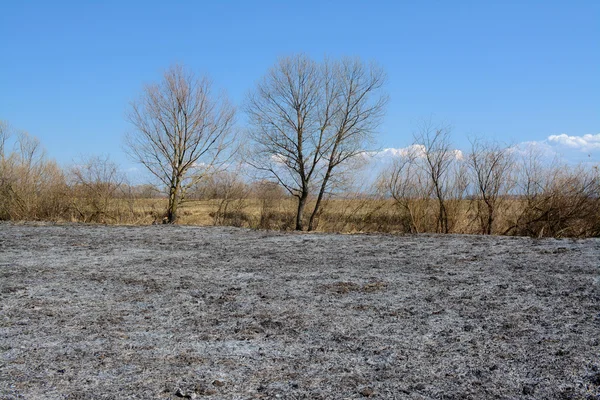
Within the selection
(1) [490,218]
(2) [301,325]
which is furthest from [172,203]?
(2) [301,325]

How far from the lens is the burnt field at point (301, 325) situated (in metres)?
3.44

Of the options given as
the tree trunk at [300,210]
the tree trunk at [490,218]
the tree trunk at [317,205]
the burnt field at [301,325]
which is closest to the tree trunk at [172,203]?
the tree trunk at [300,210]

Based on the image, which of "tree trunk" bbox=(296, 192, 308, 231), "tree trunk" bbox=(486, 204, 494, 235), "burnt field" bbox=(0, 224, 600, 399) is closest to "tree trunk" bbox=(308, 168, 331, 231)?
"tree trunk" bbox=(296, 192, 308, 231)

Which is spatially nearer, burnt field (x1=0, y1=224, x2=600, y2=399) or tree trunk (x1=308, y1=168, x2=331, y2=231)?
burnt field (x1=0, y1=224, x2=600, y2=399)

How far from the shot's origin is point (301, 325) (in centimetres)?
472

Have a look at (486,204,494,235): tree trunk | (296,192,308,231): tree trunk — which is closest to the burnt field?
(486,204,494,235): tree trunk

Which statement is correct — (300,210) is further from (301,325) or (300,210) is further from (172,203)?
(301,325)

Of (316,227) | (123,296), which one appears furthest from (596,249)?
(316,227)

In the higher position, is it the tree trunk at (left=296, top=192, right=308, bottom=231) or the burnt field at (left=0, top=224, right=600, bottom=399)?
the tree trunk at (left=296, top=192, right=308, bottom=231)

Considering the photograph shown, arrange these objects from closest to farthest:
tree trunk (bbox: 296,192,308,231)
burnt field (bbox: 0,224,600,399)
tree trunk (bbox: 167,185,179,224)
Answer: burnt field (bbox: 0,224,600,399) < tree trunk (bbox: 167,185,179,224) < tree trunk (bbox: 296,192,308,231)

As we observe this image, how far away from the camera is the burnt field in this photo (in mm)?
3441

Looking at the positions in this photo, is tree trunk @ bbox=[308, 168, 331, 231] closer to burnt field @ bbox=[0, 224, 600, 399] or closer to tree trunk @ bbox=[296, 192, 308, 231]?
tree trunk @ bbox=[296, 192, 308, 231]

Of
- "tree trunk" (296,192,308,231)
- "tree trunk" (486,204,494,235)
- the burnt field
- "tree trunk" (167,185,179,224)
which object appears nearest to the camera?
the burnt field

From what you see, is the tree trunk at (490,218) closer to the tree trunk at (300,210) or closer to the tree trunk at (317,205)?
the tree trunk at (317,205)
